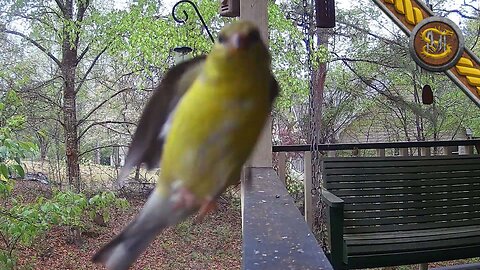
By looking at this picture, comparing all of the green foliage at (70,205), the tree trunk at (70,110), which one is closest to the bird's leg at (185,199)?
the tree trunk at (70,110)

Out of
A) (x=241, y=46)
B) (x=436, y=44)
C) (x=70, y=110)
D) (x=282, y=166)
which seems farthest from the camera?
(x=436, y=44)

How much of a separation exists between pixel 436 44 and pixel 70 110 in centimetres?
176

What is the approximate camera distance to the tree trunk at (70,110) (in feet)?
2.57

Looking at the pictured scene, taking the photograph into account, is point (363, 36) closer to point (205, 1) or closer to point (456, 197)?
point (456, 197)

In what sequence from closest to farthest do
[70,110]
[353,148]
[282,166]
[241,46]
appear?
[241,46], [70,110], [282,166], [353,148]

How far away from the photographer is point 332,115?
157 inches

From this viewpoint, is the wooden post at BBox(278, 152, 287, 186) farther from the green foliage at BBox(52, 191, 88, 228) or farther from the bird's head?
the bird's head

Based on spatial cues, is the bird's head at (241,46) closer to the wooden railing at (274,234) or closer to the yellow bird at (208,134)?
the yellow bird at (208,134)

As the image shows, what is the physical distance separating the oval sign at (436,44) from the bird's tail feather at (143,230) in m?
2.21

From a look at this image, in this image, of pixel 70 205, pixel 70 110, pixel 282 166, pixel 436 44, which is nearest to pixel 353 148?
pixel 436 44

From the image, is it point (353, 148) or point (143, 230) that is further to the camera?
point (353, 148)

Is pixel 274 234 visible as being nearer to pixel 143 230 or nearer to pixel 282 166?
pixel 143 230

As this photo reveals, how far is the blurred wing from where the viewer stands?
0.16 m

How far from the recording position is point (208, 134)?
0.14 meters
